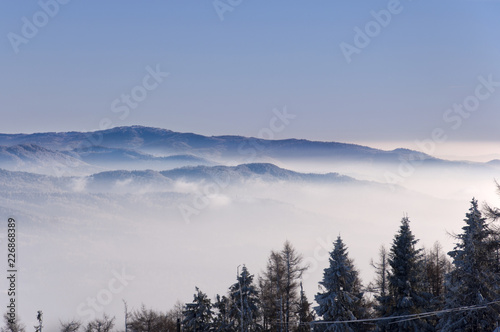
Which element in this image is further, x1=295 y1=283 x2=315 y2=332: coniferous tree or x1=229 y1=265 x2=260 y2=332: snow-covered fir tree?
x1=295 y1=283 x2=315 y2=332: coniferous tree

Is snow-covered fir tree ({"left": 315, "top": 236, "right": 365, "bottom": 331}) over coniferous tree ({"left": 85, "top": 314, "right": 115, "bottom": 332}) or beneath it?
over

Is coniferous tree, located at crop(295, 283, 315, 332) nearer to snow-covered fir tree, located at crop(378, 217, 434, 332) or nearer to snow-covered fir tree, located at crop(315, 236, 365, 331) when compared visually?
snow-covered fir tree, located at crop(315, 236, 365, 331)

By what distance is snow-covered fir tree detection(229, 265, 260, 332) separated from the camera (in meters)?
45.9

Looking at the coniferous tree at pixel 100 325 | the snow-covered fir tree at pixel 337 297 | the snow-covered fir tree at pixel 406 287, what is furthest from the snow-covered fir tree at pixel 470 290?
the coniferous tree at pixel 100 325

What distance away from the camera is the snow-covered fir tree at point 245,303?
1806 inches

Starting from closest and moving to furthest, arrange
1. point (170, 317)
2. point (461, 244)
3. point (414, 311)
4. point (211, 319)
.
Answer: point (461, 244) → point (414, 311) → point (211, 319) → point (170, 317)

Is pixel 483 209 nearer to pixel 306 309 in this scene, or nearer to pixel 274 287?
pixel 306 309

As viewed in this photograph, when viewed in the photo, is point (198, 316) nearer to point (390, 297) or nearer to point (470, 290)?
point (390, 297)

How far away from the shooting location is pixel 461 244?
1277 inches

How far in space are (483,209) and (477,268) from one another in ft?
30.7

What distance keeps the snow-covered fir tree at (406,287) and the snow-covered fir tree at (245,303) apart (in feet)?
42.9

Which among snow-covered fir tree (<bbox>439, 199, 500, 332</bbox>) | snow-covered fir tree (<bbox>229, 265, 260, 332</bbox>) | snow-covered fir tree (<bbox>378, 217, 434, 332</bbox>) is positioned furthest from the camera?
snow-covered fir tree (<bbox>229, 265, 260, 332</bbox>)

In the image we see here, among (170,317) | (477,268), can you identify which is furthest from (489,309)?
(170,317)

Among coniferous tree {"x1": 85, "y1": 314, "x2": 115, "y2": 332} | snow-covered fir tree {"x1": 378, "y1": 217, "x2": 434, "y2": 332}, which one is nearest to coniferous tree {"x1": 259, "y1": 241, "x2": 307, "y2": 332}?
snow-covered fir tree {"x1": 378, "y1": 217, "x2": 434, "y2": 332}
